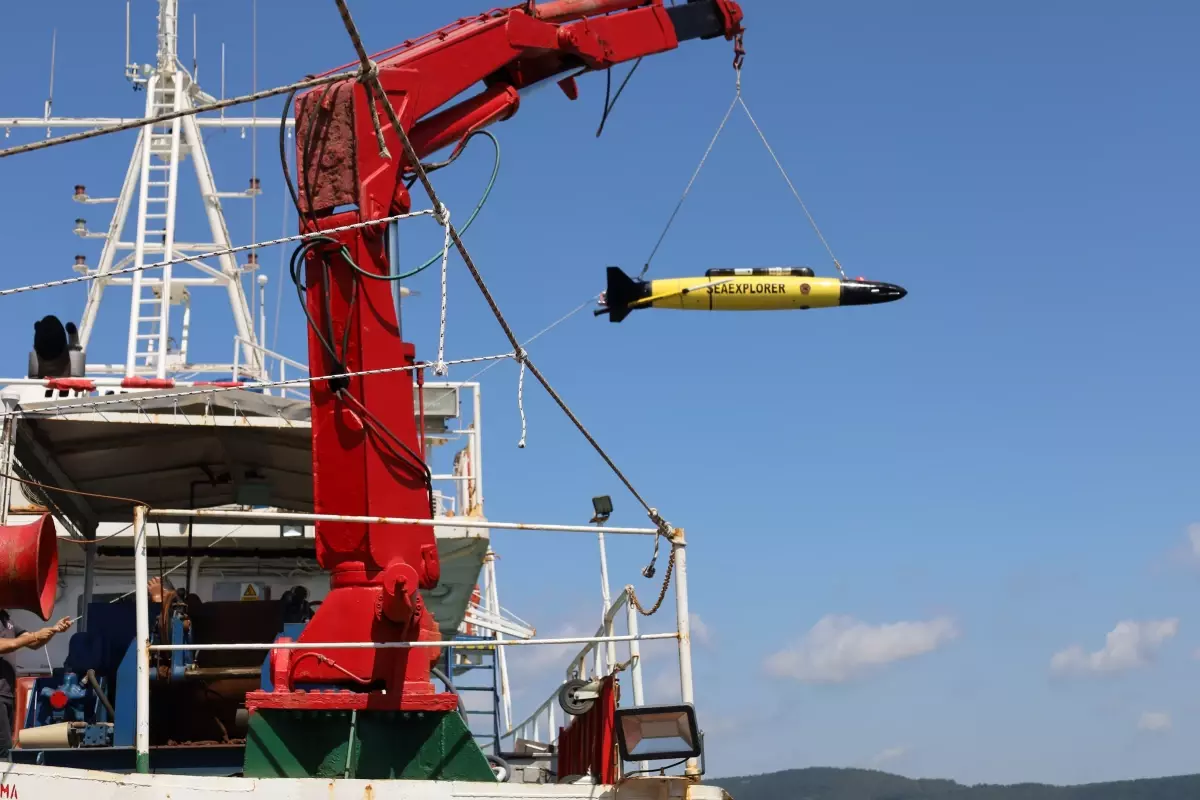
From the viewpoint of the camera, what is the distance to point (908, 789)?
5419 centimetres

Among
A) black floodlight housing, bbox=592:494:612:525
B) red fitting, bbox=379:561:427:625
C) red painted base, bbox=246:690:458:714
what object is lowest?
red painted base, bbox=246:690:458:714

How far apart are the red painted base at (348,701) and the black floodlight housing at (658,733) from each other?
157 centimetres

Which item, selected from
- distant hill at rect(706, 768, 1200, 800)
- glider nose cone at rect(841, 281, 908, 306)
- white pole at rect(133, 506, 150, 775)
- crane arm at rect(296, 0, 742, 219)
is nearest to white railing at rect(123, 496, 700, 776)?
white pole at rect(133, 506, 150, 775)

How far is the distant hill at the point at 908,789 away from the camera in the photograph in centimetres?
4894

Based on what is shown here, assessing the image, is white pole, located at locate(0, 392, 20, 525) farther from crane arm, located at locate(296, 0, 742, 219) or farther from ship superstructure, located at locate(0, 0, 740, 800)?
crane arm, located at locate(296, 0, 742, 219)

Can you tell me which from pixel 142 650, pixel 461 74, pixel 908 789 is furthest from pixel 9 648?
pixel 908 789

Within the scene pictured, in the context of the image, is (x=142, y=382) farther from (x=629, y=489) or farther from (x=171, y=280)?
(x=171, y=280)

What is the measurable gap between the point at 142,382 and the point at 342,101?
4.07 m

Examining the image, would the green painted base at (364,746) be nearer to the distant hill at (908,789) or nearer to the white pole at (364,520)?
the white pole at (364,520)

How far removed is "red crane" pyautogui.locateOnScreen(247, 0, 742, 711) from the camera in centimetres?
913

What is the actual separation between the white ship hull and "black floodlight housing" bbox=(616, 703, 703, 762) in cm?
20

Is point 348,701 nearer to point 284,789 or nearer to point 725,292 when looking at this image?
point 284,789

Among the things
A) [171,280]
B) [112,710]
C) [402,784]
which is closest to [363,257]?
[402,784]

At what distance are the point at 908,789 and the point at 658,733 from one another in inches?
1949
